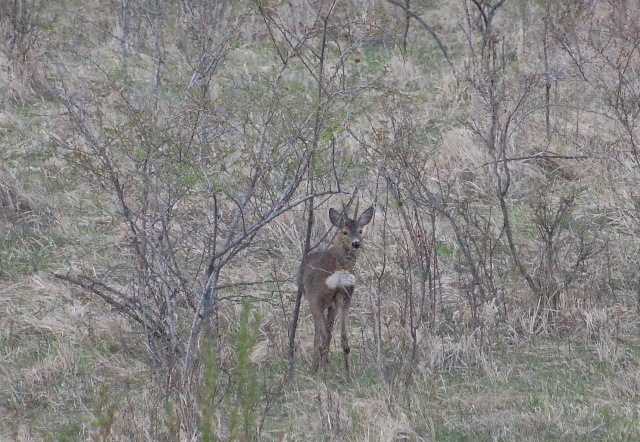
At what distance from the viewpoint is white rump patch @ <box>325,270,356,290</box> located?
26.8ft

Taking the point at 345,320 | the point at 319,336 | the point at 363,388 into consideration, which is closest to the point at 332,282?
the point at 345,320

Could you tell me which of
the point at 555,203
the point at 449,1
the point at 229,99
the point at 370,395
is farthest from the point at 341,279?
the point at 449,1

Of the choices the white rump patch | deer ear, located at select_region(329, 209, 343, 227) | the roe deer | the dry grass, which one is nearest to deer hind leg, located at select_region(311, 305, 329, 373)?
the roe deer

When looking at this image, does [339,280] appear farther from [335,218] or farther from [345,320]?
[335,218]

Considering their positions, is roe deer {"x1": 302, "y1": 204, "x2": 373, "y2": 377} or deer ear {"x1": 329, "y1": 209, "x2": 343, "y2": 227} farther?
deer ear {"x1": 329, "y1": 209, "x2": 343, "y2": 227}

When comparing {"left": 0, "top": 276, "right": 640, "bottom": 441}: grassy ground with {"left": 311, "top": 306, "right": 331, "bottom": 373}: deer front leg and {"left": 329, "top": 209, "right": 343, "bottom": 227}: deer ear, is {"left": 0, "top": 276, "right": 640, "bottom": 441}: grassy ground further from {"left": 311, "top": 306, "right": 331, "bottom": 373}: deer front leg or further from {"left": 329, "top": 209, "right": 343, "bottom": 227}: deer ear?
{"left": 329, "top": 209, "right": 343, "bottom": 227}: deer ear

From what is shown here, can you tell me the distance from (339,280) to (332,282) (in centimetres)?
A: 5

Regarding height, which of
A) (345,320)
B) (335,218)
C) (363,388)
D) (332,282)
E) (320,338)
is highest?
(335,218)

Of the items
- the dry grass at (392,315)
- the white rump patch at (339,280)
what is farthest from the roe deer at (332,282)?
the dry grass at (392,315)

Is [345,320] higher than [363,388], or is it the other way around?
[345,320]

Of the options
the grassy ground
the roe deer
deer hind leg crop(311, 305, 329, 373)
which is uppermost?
the roe deer

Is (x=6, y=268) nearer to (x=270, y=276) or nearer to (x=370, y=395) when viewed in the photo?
(x=270, y=276)

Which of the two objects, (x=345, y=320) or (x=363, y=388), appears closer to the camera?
(x=363, y=388)

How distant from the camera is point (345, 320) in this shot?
26.6ft
